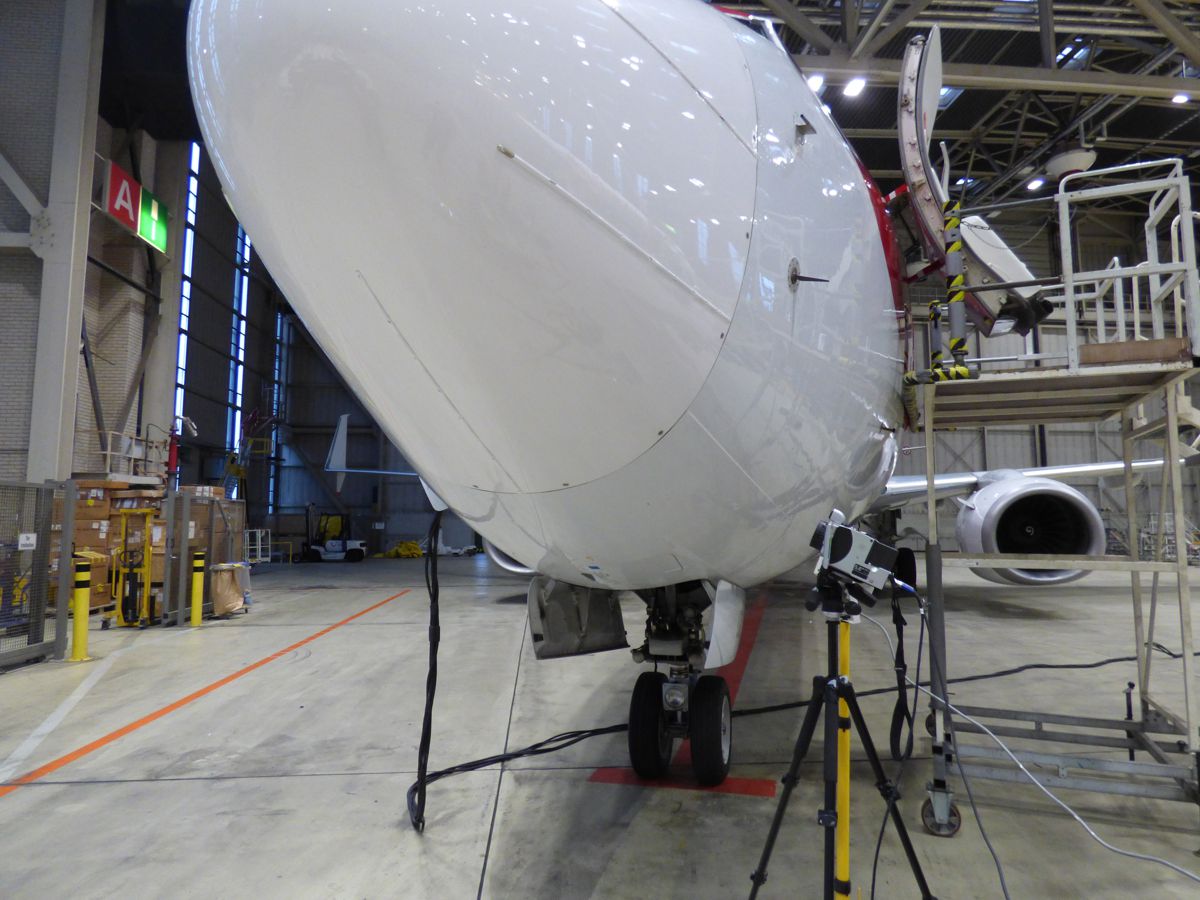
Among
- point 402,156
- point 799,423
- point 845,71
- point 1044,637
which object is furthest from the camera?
point 845,71

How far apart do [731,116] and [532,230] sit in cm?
60

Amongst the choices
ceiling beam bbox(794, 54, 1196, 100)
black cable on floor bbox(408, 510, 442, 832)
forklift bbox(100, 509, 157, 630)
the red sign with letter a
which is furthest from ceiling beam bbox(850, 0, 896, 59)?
the red sign with letter a

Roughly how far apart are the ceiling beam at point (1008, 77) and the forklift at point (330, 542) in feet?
62.9

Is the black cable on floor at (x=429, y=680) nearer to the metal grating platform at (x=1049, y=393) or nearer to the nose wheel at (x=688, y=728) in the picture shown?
the nose wheel at (x=688, y=728)

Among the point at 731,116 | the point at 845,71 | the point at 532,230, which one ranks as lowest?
the point at 532,230

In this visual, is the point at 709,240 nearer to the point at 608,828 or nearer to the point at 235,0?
the point at 235,0

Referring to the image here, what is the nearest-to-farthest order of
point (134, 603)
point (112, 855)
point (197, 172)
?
point (112, 855) < point (134, 603) < point (197, 172)

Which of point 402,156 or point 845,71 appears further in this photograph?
point 845,71

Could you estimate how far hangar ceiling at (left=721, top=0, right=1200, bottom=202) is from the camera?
10773 millimetres

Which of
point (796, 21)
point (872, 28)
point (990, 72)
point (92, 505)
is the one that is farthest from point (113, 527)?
point (990, 72)

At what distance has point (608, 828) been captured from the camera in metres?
3.01

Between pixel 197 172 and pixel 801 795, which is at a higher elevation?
pixel 197 172

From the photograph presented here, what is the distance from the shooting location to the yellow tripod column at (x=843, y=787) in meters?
1.84

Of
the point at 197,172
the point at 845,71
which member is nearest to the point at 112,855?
the point at 845,71
